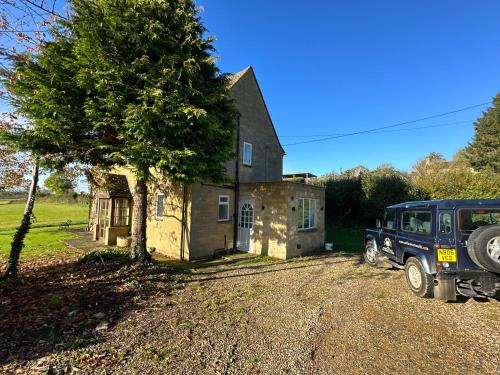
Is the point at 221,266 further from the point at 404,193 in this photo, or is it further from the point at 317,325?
the point at 404,193

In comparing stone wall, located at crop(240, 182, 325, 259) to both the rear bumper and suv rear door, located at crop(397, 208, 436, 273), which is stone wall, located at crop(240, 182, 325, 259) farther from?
the rear bumper

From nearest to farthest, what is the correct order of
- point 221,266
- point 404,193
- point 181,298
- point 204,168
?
point 181,298, point 204,168, point 221,266, point 404,193

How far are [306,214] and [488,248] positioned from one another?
8126 mm

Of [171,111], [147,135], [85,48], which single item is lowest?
[147,135]

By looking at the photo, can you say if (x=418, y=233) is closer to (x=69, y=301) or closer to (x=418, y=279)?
(x=418, y=279)

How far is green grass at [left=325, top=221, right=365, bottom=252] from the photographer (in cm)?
1436

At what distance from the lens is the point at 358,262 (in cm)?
1063

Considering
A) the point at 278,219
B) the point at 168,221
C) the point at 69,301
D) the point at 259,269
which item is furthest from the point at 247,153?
the point at 69,301

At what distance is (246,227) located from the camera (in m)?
13.0

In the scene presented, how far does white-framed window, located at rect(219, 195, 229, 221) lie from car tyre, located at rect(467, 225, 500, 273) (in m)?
9.42

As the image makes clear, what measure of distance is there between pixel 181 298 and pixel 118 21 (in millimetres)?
7613

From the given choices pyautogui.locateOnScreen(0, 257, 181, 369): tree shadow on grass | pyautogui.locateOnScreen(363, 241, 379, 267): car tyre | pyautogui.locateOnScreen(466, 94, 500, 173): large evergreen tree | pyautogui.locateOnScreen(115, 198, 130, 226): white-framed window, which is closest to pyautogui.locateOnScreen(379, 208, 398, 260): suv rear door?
pyautogui.locateOnScreen(363, 241, 379, 267): car tyre

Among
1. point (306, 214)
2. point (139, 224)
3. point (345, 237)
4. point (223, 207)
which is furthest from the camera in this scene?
point (345, 237)

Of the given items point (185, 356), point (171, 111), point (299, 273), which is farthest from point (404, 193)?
point (185, 356)
